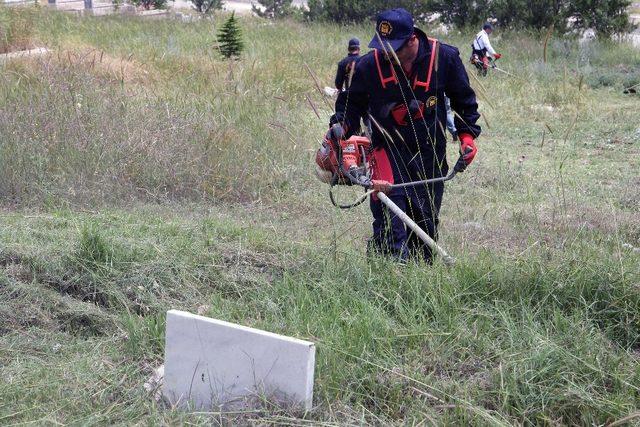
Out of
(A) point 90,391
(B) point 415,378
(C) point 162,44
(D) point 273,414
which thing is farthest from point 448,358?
(C) point 162,44

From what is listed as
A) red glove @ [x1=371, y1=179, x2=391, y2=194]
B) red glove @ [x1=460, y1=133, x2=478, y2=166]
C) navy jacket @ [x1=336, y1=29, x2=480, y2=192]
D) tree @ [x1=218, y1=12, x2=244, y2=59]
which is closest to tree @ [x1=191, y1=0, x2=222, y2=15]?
tree @ [x1=218, y1=12, x2=244, y2=59]

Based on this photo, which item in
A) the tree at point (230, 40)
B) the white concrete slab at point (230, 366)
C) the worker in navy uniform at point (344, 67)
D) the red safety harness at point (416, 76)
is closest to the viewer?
the white concrete slab at point (230, 366)

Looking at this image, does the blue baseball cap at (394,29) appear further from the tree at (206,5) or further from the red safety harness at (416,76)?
the tree at (206,5)

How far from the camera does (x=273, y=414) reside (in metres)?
3.30

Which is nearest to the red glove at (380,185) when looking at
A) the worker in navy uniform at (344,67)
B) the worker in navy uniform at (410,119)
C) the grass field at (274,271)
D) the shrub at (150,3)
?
the worker in navy uniform at (410,119)

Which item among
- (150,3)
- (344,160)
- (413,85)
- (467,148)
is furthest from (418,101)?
(150,3)

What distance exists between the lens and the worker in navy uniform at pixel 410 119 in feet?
16.0

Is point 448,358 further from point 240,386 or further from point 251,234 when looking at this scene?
point 251,234

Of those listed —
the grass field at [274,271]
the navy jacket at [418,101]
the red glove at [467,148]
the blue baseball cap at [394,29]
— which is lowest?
the grass field at [274,271]

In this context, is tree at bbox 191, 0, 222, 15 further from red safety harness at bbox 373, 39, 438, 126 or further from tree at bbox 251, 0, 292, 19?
red safety harness at bbox 373, 39, 438, 126

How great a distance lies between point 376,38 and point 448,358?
1.91 metres

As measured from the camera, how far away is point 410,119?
4.93 metres

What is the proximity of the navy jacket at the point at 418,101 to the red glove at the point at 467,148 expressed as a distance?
0.12ft

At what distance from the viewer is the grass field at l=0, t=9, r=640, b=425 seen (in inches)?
136
